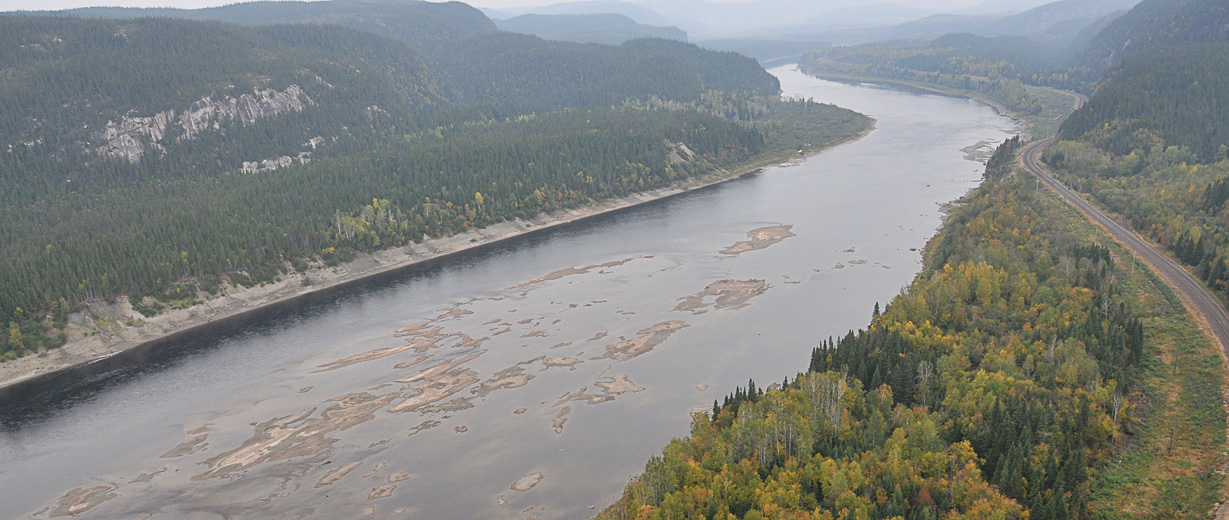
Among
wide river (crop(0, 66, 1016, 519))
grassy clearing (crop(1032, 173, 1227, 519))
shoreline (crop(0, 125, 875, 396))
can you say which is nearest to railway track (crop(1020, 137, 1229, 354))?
grassy clearing (crop(1032, 173, 1227, 519))

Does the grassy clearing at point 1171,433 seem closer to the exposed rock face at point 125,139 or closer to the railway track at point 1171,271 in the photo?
the railway track at point 1171,271

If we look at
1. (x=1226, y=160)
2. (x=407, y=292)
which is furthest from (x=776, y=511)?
(x=1226, y=160)

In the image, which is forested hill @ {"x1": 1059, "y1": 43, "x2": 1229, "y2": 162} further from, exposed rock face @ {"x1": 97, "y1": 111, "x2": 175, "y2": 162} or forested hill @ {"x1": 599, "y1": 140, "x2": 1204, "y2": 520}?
exposed rock face @ {"x1": 97, "y1": 111, "x2": 175, "y2": 162}

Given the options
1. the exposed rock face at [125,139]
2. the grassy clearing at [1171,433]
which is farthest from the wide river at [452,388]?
the exposed rock face at [125,139]

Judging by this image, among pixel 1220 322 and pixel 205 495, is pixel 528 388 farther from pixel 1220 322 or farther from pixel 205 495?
pixel 1220 322

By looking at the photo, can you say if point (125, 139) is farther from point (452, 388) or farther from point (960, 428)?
point (960, 428)

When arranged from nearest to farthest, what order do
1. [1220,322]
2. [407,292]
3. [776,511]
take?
[776,511] → [1220,322] → [407,292]

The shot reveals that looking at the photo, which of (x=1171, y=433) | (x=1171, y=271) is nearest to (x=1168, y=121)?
(x=1171, y=271)
